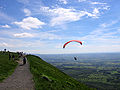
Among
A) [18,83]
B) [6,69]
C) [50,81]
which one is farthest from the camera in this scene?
[6,69]

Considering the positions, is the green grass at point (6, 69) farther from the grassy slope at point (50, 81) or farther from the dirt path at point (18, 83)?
the grassy slope at point (50, 81)

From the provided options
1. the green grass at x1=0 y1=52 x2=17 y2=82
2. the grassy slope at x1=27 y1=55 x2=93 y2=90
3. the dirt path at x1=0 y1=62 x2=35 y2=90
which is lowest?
the grassy slope at x1=27 y1=55 x2=93 y2=90

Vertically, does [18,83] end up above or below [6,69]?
below

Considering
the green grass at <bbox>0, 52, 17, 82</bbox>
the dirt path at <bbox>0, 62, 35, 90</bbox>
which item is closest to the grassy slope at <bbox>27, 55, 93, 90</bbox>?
the dirt path at <bbox>0, 62, 35, 90</bbox>

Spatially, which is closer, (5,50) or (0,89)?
(0,89)

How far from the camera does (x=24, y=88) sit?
12445 mm

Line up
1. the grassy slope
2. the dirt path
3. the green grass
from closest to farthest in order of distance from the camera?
the dirt path
the grassy slope
the green grass

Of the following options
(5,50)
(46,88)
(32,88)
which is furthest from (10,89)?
(5,50)

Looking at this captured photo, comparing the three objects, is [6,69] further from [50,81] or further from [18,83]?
[50,81]

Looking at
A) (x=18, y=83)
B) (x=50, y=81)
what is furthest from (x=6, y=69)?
(x=50, y=81)

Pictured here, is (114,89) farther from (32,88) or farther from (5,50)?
(32,88)

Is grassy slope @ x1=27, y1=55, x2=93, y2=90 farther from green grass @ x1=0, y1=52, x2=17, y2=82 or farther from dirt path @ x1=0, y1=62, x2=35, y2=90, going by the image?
green grass @ x1=0, y1=52, x2=17, y2=82

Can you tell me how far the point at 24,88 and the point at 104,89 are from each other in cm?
11398

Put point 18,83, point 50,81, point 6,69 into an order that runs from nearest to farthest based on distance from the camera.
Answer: point 18,83 < point 50,81 < point 6,69
